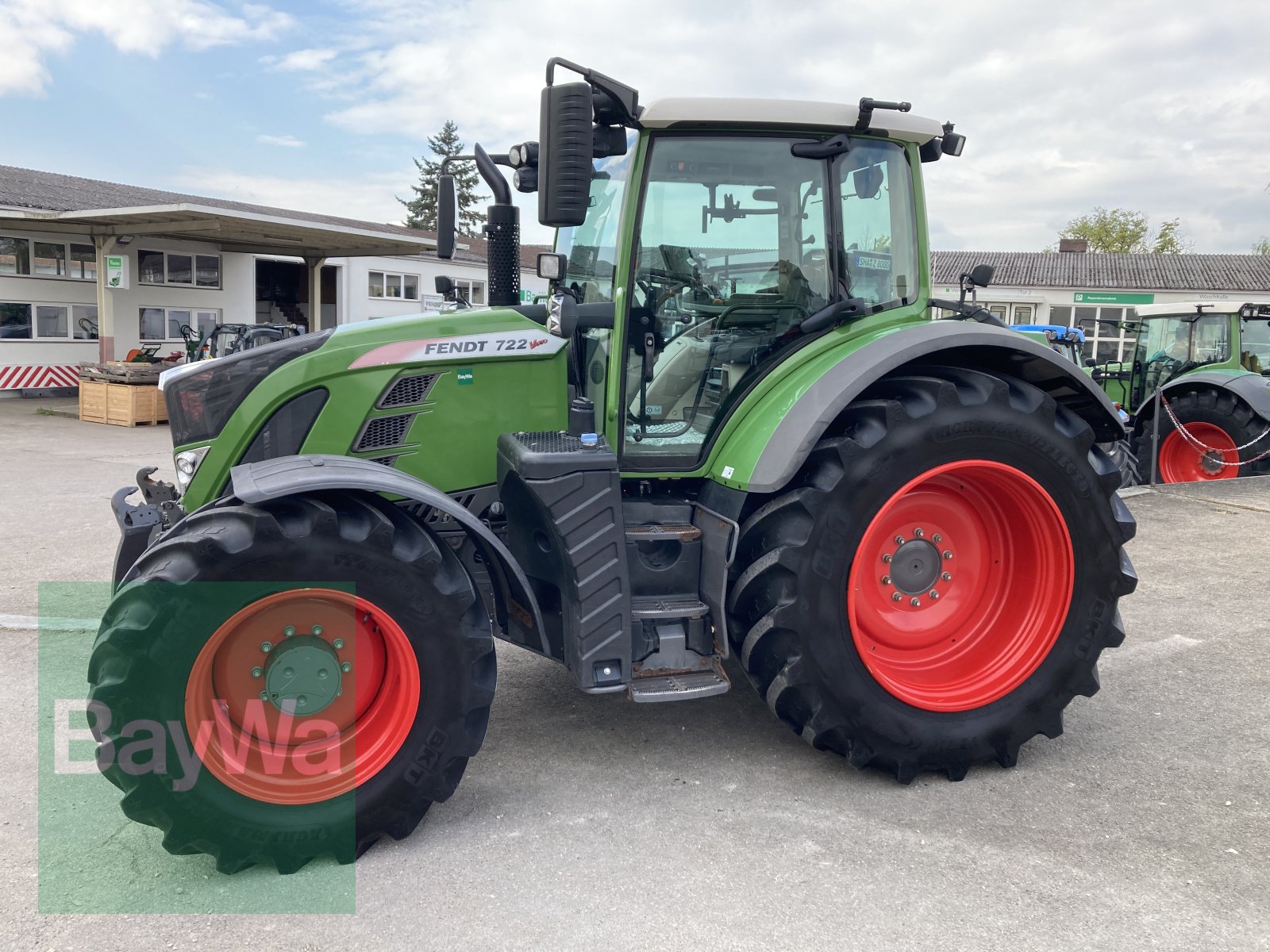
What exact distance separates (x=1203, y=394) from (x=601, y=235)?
30.4 ft

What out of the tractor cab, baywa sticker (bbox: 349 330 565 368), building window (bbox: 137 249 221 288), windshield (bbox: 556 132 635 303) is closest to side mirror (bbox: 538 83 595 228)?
windshield (bbox: 556 132 635 303)

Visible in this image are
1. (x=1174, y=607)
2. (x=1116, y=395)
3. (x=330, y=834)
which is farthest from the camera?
(x=1116, y=395)

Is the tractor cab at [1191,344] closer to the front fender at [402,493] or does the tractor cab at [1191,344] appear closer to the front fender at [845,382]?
the front fender at [845,382]

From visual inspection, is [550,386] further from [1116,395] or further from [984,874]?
[1116,395]

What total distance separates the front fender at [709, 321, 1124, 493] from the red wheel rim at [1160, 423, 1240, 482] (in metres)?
7.88

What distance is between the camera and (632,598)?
3609 mm

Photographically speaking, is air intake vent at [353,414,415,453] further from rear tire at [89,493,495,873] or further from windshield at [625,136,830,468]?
windshield at [625,136,830,468]

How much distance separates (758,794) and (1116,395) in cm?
1021

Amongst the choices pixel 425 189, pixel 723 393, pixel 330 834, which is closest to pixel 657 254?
pixel 723 393

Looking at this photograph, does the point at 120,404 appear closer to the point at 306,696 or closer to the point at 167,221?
the point at 167,221

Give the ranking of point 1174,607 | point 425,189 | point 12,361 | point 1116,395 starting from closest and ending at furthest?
point 1174,607, point 1116,395, point 12,361, point 425,189

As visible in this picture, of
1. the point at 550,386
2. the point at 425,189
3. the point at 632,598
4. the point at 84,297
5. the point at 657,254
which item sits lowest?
the point at 632,598

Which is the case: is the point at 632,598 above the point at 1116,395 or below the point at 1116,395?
below

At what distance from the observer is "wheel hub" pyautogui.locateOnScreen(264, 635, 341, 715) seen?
3078 mm
